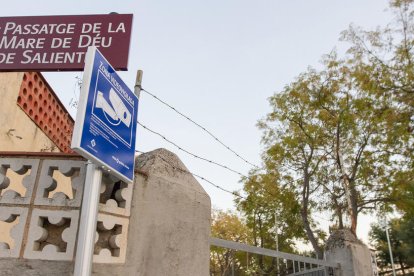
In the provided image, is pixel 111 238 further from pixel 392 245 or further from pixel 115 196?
pixel 392 245

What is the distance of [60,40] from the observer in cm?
356

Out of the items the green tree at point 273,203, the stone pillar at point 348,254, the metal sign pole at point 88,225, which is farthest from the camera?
the green tree at point 273,203

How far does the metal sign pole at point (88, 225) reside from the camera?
217 cm

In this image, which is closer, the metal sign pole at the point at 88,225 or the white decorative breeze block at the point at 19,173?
the metal sign pole at the point at 88,225

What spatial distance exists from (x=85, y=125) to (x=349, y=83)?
15.5 metres

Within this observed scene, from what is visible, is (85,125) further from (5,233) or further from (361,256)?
(361,256)

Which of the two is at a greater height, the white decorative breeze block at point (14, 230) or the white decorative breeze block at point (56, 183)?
the white decorative breeze block at point (56, 183)

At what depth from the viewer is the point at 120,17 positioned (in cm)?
372

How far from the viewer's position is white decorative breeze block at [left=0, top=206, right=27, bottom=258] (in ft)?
9.09

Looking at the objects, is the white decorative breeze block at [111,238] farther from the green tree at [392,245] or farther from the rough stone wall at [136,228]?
the green tree at [392,245]

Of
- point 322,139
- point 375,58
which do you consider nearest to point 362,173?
point 322,139

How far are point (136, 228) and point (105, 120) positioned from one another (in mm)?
1225

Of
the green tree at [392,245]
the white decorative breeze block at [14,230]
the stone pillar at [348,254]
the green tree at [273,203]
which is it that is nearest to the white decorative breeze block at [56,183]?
the white decorative breeze block at [14,230]

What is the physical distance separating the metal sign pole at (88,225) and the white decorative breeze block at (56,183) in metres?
0.63
